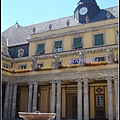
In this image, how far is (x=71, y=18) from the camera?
32.1 meters

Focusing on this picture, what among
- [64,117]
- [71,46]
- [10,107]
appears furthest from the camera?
[71,46]

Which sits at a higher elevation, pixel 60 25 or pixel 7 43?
pixel 60 25

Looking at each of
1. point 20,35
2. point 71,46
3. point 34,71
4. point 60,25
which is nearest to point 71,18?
point 60,25

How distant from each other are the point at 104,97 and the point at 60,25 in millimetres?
13925

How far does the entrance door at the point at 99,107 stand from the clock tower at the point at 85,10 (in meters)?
11.7

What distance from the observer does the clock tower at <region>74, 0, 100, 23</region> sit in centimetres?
2973

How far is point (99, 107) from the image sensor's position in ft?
76.8

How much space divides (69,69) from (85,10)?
13001 mm

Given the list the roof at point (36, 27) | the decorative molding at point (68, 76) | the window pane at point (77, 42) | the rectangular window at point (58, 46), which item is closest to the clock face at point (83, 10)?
the roof at point (36, 27)

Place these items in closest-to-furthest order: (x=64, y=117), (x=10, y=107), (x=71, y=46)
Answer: (x=10, y=107), (x=64, y=117), (x=71, y=46)

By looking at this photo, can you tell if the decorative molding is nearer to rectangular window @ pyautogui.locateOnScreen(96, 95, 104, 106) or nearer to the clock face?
rectangular window @ pyautogui.locateOnScreen(96, 95, 104, 106)

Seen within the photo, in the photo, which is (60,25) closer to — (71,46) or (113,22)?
(71,46)

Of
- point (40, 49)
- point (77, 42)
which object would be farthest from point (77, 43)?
point (40, 49)

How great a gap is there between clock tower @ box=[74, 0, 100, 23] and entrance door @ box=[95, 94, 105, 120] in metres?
11.7
